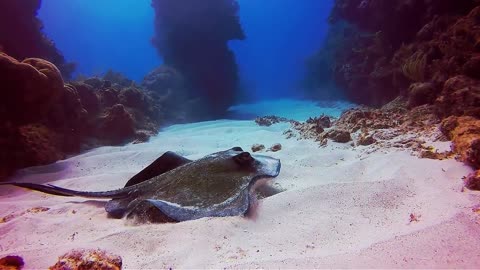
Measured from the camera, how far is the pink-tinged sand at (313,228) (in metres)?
2.14

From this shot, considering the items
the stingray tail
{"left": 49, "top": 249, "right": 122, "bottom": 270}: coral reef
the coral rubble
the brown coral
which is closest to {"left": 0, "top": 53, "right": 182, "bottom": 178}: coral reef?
the brown coral

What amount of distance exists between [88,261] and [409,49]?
1100cm

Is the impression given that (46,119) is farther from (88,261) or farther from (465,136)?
(465,136)

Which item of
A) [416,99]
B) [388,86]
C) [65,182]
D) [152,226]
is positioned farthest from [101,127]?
[388,86]

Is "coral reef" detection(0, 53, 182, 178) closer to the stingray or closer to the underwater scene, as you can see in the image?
the underwater scene

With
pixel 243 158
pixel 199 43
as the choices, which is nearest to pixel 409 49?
pixel 243 158

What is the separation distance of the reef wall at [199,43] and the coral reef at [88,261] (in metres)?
16.4

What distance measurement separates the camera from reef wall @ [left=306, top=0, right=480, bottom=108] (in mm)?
6324

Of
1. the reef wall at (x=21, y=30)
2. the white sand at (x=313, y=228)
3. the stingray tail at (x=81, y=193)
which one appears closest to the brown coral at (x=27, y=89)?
Answer: the white sand at (x=313, y=228)

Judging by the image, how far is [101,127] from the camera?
8.54 meters

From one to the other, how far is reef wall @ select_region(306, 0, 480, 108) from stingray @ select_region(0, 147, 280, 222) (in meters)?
4.93

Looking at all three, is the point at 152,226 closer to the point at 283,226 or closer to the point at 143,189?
the point at 143,189

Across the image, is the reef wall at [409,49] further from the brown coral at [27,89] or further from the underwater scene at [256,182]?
the brown coral at [27,89]

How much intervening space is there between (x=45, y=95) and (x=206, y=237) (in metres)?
5.64
